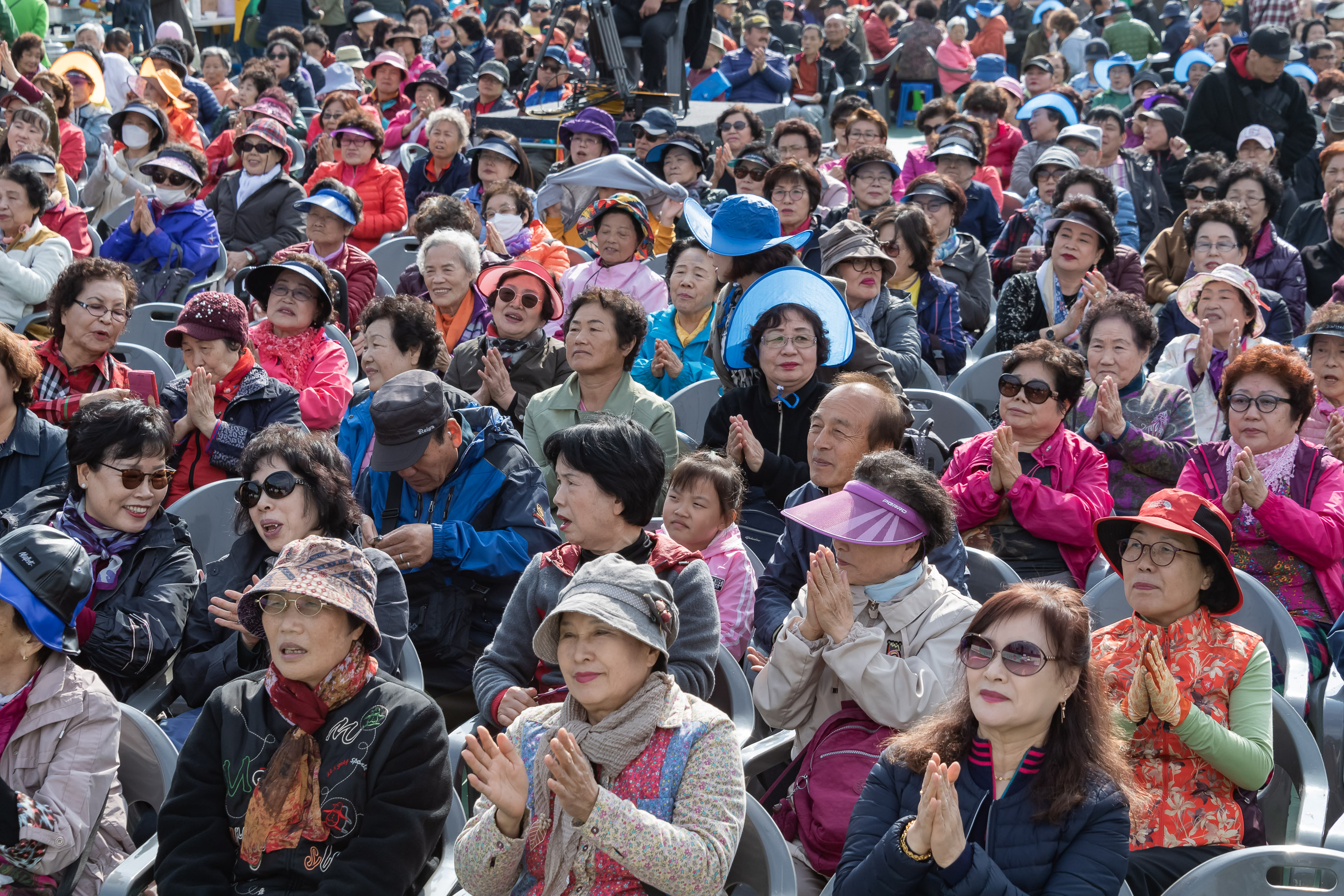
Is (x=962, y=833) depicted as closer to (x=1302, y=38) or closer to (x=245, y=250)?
(x=245, y=250)

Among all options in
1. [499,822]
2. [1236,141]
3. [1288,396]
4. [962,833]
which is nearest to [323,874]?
[499,822]

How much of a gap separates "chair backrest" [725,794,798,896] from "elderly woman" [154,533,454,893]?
0.60 meters

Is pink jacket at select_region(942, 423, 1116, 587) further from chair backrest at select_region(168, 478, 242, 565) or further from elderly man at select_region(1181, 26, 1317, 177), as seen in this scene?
elderly man at select_region(1181, 26, 1317, 177)

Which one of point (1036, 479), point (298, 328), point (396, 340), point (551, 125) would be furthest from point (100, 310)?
point (551, 125)

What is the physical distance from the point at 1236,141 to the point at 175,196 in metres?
6.65

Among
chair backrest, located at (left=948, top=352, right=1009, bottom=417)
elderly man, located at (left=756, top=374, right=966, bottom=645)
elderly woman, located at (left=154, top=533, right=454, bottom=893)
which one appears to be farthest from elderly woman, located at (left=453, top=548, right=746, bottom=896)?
chair backrest, located at (left=948, top=352, right=1009, bottom=417)

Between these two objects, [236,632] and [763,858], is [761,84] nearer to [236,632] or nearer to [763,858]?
[236,632]

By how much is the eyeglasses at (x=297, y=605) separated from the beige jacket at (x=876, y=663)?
0.95m

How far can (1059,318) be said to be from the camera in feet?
17.9

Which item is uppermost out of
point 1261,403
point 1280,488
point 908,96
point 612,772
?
point 1261,403

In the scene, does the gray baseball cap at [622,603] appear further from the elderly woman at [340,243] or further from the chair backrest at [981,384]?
the elderly woman at [340,243]

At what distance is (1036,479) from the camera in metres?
3.73

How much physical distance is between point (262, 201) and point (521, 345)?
3.00 metres

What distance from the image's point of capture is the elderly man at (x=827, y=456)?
3359 millimetres
